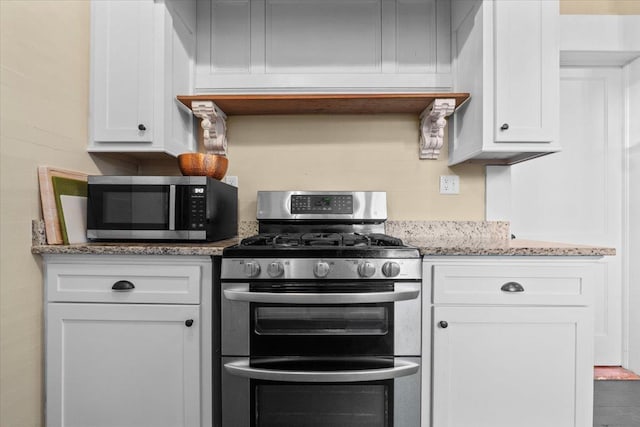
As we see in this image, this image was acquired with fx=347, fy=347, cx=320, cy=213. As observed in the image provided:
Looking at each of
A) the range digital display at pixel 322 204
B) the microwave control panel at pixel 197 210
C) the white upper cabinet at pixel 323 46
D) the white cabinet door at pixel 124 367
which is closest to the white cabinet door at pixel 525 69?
the white upper cabinet at pixel 323 46

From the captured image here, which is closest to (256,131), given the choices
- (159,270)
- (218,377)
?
(159,270)

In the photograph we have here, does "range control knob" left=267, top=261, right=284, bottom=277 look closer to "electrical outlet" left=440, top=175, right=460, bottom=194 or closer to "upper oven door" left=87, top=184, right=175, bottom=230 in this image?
"upper oven door" left=87, top=184, right=175, bottom=230

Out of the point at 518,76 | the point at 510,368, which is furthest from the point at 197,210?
the point at 518,76

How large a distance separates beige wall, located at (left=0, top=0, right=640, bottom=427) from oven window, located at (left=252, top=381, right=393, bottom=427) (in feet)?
3.15

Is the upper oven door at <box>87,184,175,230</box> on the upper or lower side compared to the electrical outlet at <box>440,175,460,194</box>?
lower

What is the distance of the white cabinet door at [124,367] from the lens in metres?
1.40

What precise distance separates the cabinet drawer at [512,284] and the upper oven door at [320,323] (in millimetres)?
132

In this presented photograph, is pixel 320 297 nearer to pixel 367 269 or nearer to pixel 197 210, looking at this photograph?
pixel 367 269

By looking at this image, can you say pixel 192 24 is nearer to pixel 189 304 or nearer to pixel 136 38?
pixel 136 38

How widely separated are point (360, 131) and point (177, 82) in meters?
1.05

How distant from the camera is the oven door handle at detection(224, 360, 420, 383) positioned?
1.33m

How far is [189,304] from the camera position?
1408 millimetres

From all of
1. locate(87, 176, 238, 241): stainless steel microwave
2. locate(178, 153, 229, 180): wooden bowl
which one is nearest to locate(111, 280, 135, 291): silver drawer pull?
locate(87, 176, 238, 241): stainless steel microwave

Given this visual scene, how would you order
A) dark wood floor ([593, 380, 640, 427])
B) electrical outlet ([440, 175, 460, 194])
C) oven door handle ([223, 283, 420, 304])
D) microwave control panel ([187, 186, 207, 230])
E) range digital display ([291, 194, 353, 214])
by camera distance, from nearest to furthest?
oven door handle ([223, 283, 420, 304])
microwave control panel ([187, 186, 207, 230])
dark wood floor ([593, 380, 640, 427])
range digital display ([291, 194, 353, 214])
electrical outlet ([440, 175, 460, 194])
